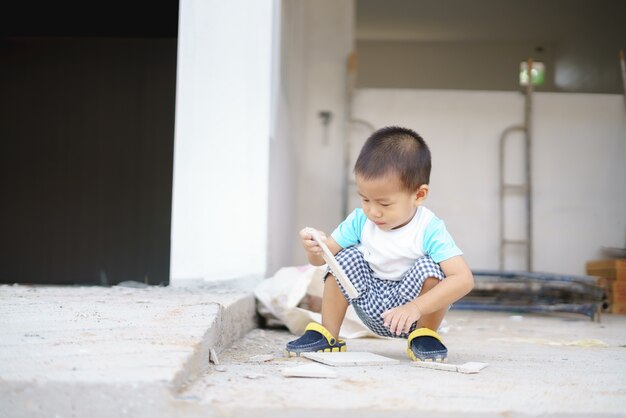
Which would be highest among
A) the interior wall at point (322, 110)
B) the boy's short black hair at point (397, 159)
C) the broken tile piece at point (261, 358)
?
the interior wall at point (322, 110)

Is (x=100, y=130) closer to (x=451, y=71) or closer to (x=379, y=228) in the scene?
(x=451, y=71)

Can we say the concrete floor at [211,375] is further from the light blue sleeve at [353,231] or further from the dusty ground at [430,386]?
the light blue sleeve at [353,231]

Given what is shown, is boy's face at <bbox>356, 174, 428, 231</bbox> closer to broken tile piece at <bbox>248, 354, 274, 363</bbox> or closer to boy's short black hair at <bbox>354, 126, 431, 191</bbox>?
boy's short black hair at <bbox>354, 126, 431, 191</bbox>

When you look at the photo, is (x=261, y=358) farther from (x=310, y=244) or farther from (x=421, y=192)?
(x=421, y=192)

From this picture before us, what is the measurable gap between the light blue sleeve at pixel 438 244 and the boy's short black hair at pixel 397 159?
0.13m

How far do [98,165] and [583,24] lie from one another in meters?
6.64

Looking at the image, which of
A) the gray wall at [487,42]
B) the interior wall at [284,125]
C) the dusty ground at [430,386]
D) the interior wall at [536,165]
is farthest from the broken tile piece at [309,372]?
the gray wall at [487,42]

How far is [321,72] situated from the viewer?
6285mm

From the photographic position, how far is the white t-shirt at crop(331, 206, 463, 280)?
6.70 feet

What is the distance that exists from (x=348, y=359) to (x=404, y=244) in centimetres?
39

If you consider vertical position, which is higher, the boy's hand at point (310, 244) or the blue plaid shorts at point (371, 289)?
the boy's hand at point (310, 244)

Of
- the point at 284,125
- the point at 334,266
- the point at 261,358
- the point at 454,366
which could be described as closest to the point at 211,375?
the point at 261,358

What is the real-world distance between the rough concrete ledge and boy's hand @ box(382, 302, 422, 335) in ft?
1.58

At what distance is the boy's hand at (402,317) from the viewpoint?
1874 mm
